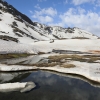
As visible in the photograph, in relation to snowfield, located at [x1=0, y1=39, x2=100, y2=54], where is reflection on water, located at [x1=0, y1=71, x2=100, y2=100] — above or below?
below

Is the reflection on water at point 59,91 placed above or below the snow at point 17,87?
below

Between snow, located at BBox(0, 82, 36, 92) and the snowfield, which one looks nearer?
snow, located at BBox(0, 82, 36, 92)

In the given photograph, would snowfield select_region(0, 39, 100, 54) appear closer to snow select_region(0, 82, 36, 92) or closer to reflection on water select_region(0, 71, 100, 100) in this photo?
reflection on water select_region(0, 71, 100, 100)

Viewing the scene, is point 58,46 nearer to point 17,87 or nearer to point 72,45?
point 72,45

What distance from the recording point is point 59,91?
976 inches

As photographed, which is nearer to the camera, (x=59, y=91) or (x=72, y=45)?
(x=59, y=91)

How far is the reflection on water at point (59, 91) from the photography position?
73.3 feet

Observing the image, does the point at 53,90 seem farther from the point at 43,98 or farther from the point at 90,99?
the point at 90,99

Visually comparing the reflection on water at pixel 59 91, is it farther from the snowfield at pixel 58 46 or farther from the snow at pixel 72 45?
the snow at pixel 72 45

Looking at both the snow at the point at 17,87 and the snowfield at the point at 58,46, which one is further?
the snowfield at the point at 58,46

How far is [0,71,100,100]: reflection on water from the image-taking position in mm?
22350

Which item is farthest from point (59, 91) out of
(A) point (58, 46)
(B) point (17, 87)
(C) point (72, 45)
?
(C) point (72, 45)

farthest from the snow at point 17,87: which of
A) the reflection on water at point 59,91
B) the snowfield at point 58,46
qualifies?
the snowfield at point 58,46

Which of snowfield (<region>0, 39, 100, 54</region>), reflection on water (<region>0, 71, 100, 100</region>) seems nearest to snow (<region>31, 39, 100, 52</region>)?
snowfield (<region>0, 39, 100, 54</region>)
